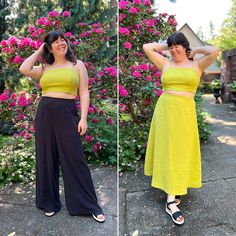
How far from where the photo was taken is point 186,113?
2.12 m

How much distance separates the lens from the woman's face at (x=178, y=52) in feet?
6.80

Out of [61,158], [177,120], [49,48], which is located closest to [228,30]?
[177,120]

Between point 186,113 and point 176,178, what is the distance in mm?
516

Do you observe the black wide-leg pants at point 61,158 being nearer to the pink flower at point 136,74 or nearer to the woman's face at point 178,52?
the woman's face at point 178,52

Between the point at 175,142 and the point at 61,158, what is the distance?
2.97 ft

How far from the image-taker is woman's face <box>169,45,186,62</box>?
2.07 metres

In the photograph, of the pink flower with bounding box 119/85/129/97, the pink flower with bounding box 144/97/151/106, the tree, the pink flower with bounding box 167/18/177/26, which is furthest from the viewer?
the pink flower with bounding box 167/18/177/26

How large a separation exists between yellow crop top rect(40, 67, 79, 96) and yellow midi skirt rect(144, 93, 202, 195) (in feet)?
2.31

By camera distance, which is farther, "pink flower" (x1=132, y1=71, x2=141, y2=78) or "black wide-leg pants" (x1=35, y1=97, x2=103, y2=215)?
"pink flower" (x1=132, y1=71, x2=141, y2=78)

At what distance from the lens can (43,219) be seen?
227 cm

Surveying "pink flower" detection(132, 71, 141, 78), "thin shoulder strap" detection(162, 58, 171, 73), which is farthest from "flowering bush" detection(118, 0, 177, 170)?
"thin shoulder strap" detection(162, 58, 171, 73)

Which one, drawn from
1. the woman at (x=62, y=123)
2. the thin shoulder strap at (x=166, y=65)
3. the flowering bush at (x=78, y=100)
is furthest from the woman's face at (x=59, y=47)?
the flowering bush at (x=78, y=100)

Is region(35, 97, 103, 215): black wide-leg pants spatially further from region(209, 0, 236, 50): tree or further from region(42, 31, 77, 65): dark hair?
region(209, 0, 236, 50): tree

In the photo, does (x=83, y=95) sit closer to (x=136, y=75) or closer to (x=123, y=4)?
(x=136, y=75)
